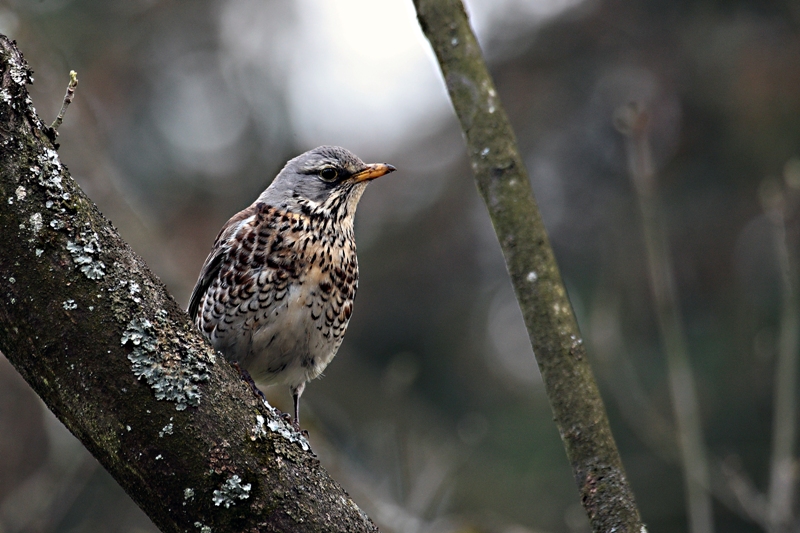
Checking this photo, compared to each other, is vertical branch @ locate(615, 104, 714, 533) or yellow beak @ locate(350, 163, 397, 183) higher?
yellow beak @ locate(350, 163, 397, 183)

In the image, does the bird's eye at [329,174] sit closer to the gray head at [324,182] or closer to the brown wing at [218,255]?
the gray head at [324,182]

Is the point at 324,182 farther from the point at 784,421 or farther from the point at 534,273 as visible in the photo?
the point at 784,421

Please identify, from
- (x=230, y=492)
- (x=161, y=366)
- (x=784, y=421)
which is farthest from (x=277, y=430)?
(x=784, y=421)

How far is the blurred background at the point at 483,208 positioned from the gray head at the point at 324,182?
5.91 feet

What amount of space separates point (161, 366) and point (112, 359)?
103 millimetres

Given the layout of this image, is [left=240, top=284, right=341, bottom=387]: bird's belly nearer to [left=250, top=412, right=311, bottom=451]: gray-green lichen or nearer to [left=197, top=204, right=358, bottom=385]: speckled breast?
[left=197, top=204, right=358, bottom=385]: speckled breast

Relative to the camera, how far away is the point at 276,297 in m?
3.53

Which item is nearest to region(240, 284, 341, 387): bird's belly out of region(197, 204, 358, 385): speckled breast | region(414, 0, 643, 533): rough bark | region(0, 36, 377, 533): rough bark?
region(197, 204, 358, 385): speckled breast

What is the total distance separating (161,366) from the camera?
1.81 meters

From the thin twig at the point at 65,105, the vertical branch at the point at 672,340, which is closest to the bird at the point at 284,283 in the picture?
the vertical branch at the point at 672,340

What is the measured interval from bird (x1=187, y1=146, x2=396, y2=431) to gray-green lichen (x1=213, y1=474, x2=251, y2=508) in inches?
66.5

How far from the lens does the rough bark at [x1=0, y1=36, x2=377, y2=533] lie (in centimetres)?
171

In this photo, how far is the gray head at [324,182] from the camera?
153 inches

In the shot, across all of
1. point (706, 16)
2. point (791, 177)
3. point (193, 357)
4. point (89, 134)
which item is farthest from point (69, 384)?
point (706, 16)
